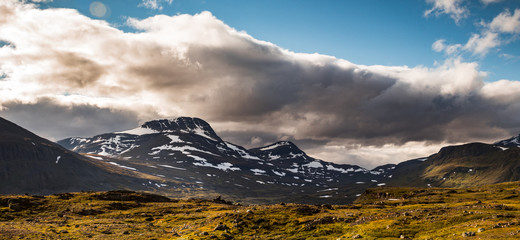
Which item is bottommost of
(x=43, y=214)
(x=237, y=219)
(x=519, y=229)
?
(x=43, y=214)

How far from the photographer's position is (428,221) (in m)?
50.9

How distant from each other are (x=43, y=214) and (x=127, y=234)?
5539cm

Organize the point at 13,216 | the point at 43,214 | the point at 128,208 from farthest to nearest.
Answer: the point at 128,208 < the point at 43,214 < the point at 13,216

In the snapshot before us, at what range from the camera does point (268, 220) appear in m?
65.8

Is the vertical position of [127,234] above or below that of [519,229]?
below

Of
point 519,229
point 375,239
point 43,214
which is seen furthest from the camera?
point 43,214

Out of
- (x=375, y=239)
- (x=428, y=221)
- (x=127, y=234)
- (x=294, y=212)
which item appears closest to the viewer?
(x=375, y=239)

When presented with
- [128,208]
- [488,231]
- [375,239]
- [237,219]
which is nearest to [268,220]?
[237,219]

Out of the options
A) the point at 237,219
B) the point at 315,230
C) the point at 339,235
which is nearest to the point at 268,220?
the point at 237,219

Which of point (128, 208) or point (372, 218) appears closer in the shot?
point (372, 218)

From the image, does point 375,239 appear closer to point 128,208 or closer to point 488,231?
point 488,231

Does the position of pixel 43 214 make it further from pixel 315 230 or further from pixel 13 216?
pixel 315 230

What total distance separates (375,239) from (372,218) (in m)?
16.0

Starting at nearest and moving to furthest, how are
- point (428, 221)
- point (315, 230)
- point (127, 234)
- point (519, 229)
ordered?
point (519, 229)
point (428, 221)
point (315, 230)
point (127, 234)
